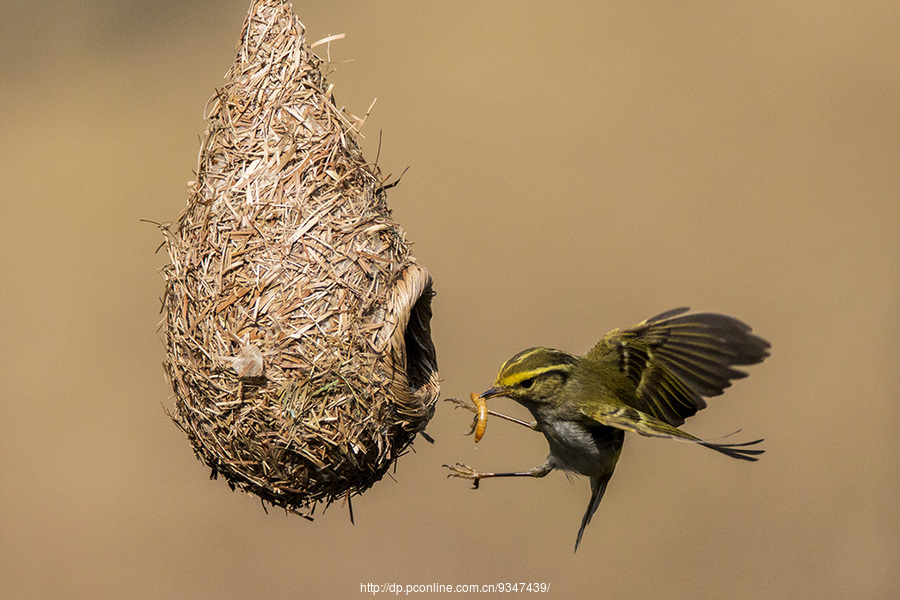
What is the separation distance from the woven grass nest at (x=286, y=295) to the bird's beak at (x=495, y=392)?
0.67 ft

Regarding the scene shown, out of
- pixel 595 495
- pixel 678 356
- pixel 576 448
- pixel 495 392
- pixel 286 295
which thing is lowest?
pixel 595 495

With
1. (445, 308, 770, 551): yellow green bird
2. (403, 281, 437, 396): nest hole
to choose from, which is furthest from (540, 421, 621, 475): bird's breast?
(403, 281, 437, 396): nest hole

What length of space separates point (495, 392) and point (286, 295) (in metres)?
0.85

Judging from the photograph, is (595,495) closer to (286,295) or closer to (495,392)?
(495,392)

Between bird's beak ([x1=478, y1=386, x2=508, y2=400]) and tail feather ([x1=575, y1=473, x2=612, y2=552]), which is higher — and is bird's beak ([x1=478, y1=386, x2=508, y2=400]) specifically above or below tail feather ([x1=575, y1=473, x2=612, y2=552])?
above

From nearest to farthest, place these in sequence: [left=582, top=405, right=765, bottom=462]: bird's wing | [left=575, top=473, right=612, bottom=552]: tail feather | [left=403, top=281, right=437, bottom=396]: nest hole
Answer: [left=582, top=405, right=765, bottom=462]: bird's wing < [left=403, top=281, right=437, bottom=396]: nest hole < [left=575, top=473, right=612, bottom=552]: tail feather

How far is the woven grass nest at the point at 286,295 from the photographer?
2.81 meters

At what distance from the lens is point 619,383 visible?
11.5ft

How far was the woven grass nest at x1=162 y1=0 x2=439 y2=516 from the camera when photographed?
2.81m

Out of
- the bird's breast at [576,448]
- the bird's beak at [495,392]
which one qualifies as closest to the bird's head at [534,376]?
the bird's beak at [495,392]

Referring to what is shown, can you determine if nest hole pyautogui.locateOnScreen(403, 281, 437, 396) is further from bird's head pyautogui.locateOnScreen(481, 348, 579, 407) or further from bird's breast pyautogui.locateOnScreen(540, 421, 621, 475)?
bird's breast pyautogui.locateOnScreen(540, 421, 621, 475)

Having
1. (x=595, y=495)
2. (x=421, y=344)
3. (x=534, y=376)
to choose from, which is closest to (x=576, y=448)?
(x=595, y=495)

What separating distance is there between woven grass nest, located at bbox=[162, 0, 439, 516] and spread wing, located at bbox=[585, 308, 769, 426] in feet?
3.30

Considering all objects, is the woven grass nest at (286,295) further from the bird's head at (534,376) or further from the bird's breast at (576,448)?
the bird's breast at (576,448)
